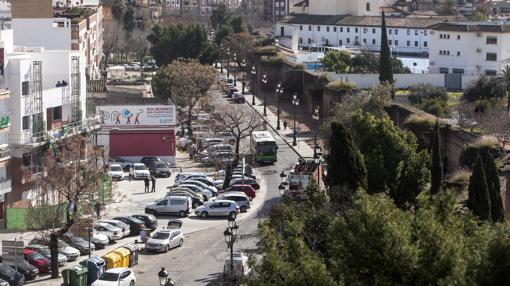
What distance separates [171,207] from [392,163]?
30.4 ft

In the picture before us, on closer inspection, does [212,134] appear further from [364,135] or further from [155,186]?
[364,135]

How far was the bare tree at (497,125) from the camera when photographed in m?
44.2

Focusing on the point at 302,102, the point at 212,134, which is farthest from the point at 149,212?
the point at 302,102

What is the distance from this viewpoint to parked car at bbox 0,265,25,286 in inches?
1193

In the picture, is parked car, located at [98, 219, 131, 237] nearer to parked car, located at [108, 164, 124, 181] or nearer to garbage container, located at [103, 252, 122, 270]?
garbage container, located at [103, 252, 122, 270]

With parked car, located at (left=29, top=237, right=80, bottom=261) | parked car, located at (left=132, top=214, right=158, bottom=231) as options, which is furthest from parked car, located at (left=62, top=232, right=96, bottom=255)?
parked car, located at (left=132, top=214, right=158, bottom=231)

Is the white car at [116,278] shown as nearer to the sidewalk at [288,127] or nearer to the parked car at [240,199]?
the parked car at [240,199]

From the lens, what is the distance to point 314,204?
28.5 m

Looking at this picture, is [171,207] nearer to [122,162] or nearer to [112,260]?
[112,260]

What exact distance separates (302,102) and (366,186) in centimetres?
4285

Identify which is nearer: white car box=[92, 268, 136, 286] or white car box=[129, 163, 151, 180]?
white car box=[92, 268, 136, 286]

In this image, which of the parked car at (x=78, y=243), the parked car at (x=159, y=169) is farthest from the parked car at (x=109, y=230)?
the parked car at (x=159, y=169)

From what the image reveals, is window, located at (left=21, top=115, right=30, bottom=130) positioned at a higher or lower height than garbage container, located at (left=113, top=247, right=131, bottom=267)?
higher

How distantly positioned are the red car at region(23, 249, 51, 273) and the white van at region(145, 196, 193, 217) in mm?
8839
